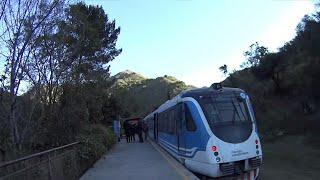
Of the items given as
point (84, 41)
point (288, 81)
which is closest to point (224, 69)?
point (288, 81)

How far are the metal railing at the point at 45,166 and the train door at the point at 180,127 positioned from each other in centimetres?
391

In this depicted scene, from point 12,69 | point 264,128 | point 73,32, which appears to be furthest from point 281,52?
point 12,69

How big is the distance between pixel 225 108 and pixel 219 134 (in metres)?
1.33

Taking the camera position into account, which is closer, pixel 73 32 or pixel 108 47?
pixel 73 32

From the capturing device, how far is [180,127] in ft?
55.5

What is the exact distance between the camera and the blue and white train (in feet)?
45.2

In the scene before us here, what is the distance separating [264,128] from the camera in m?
57.5

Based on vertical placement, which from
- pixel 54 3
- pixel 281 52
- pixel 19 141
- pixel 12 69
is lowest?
pixel 19 141

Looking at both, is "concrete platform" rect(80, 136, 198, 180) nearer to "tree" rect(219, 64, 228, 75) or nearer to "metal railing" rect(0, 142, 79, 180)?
"metal railing" rect(0, 142, 79, 180)

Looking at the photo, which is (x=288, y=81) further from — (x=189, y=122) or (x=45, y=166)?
(x=45, y=166)

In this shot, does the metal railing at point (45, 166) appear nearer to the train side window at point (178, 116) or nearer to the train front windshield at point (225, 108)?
the train side window at point (178, 116)

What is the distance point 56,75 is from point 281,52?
66860 millimetres

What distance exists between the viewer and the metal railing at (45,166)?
8.37m

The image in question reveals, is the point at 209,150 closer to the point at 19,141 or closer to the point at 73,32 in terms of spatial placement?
the point at 19,141
